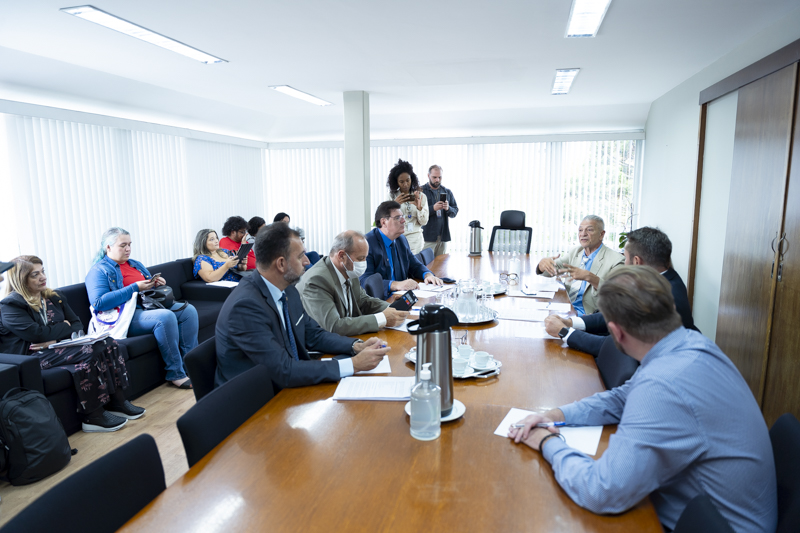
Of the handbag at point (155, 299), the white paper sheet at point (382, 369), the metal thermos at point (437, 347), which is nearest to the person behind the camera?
the metal thermos at point (437, 347)

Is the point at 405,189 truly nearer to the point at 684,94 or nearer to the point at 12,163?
the point at 684,94

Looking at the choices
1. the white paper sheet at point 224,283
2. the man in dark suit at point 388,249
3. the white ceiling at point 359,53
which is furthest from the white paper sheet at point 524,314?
the white paper sheet at point 224,283

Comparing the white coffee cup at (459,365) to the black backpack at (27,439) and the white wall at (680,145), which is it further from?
the white wall at (680,145)

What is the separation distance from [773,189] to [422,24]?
2.62 m

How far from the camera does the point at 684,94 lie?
565 cm

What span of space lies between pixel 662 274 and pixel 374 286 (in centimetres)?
189

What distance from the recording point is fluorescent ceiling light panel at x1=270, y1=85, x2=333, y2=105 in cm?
582

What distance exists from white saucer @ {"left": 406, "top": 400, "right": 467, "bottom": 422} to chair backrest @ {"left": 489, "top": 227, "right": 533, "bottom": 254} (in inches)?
187

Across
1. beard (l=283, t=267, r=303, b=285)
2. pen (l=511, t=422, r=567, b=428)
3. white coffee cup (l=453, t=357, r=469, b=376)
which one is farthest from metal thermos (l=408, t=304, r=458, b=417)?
beard (l=283, t=267, r=303, b=285)

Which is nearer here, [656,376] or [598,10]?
[656,376]

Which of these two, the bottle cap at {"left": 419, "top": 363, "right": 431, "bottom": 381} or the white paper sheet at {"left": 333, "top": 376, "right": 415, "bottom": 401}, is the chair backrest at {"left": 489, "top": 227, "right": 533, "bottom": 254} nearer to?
the white paper sheet at {"left": 333, "top": 376, "right": 415, "bottom": 401}

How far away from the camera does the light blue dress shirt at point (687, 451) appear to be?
1130 millimetres

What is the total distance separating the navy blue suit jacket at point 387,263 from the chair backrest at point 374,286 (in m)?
0.12

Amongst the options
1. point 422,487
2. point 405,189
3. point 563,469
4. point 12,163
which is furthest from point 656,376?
point 12,163
